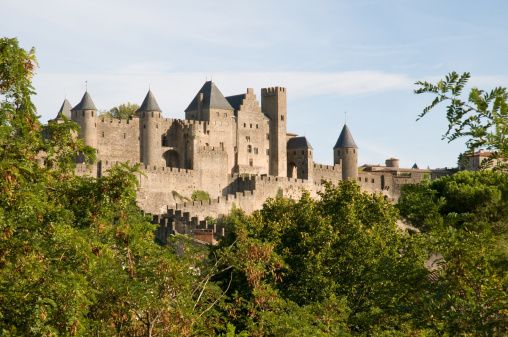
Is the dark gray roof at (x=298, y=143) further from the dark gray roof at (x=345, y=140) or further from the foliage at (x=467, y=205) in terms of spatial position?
the foliage at (x=467, y=205)

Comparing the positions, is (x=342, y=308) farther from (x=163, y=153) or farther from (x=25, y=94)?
(x=163, y=153)

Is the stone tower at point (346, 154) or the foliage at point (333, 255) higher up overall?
the stone tower at point (346, 154)

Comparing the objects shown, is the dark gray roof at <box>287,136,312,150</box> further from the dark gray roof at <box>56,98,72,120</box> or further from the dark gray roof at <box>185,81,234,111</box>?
the dark gray roof at <box>56,98,72,120</box>

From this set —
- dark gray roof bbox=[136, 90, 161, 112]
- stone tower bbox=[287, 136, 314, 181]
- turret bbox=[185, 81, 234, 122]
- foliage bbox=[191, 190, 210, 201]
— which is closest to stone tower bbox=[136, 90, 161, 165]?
dark gray roof bbox=[136, 90, 161, 112]

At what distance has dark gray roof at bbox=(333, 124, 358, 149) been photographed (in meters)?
81.0

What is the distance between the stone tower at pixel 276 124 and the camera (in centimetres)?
7675

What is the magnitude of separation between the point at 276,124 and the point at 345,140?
8292 millimetres

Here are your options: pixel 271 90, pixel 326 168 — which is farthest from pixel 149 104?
pixel 326 168

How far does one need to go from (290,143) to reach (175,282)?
6714cm

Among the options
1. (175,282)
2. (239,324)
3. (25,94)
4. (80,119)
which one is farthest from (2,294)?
(80,119)

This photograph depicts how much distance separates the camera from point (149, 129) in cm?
6794

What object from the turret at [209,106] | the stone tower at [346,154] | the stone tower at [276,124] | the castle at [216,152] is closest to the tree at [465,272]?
the castle at [216,152]

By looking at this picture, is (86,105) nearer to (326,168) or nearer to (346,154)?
(326,168)

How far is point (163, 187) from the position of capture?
198 feet
